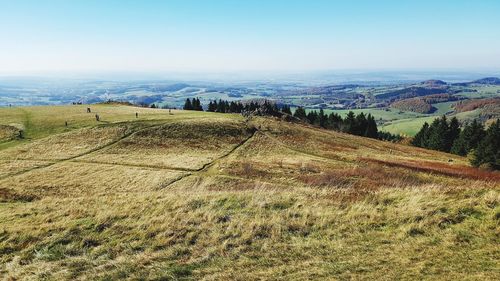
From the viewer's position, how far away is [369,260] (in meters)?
10.1

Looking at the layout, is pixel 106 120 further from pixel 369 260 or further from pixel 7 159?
pixel 369 260

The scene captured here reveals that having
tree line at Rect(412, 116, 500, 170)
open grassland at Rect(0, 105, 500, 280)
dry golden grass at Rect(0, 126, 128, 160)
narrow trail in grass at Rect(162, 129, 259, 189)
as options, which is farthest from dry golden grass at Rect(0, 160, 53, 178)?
tree line at Rect(412, 116, 500, 170)

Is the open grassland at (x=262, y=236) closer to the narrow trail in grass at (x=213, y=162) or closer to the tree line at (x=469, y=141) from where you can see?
the narrow trail in grass at (x=213, y=162)

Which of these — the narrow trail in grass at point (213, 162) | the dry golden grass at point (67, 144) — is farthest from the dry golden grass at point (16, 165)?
the narrow trail in grass at point (213, 162)

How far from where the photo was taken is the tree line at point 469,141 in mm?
60281

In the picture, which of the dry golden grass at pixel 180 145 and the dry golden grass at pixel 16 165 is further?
the dry golden grass at pixel 180 145

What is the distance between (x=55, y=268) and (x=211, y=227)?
16.5 ft

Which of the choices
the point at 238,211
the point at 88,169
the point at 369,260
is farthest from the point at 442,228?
the point at 88,169

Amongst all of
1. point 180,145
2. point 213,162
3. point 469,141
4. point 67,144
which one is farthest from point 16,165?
point 469,141

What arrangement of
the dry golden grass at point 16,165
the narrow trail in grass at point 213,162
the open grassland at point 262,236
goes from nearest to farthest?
the open grassland at point 262,236 < the narrow trail in grass at point 213,162 < the dry golden grass at point 16,165

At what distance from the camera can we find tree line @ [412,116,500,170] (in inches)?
2373

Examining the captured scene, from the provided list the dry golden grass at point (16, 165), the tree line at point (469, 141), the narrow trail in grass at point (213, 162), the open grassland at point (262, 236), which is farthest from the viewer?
the tree line at point (469, 141)

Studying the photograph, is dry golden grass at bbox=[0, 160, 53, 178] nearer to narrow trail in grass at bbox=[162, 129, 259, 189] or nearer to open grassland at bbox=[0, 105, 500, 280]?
open grassland at bbox=[0, 105, 500, 280]

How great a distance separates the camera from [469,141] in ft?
296
